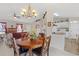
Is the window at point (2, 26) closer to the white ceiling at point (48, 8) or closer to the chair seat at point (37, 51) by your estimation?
the white ceiling at point (48, 8)

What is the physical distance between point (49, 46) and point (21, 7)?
62 centimetres

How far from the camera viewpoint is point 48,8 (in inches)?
66.1

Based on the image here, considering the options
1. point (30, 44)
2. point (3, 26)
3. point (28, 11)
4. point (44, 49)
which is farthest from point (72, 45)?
point (3, 26)

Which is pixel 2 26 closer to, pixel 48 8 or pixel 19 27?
pixel 19 27

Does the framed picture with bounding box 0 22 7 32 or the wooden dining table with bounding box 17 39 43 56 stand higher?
the framed picture with bounding box 0 22 7 32

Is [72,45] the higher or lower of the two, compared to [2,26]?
lower

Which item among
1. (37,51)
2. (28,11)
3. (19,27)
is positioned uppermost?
(28,11)

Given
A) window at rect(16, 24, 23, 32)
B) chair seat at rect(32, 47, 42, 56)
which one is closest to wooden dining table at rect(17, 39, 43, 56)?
chair seat at rect(32, 47, 42, 56)

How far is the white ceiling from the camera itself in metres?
1.67

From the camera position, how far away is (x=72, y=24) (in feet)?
5.48

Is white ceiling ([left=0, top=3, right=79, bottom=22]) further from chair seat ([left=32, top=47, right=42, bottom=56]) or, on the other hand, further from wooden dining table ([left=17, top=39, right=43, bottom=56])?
chair seat ([left=32, top=47, right=42, bottom=56])

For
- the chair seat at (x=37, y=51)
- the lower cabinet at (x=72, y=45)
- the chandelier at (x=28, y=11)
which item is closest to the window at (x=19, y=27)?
the chandelier at (x=28, y=11)

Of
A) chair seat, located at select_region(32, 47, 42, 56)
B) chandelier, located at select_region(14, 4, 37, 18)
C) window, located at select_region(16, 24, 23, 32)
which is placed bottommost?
chair seat, located at select_region(32, 47, 42, 56)

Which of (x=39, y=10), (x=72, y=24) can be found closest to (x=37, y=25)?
(x=39, y=10)
